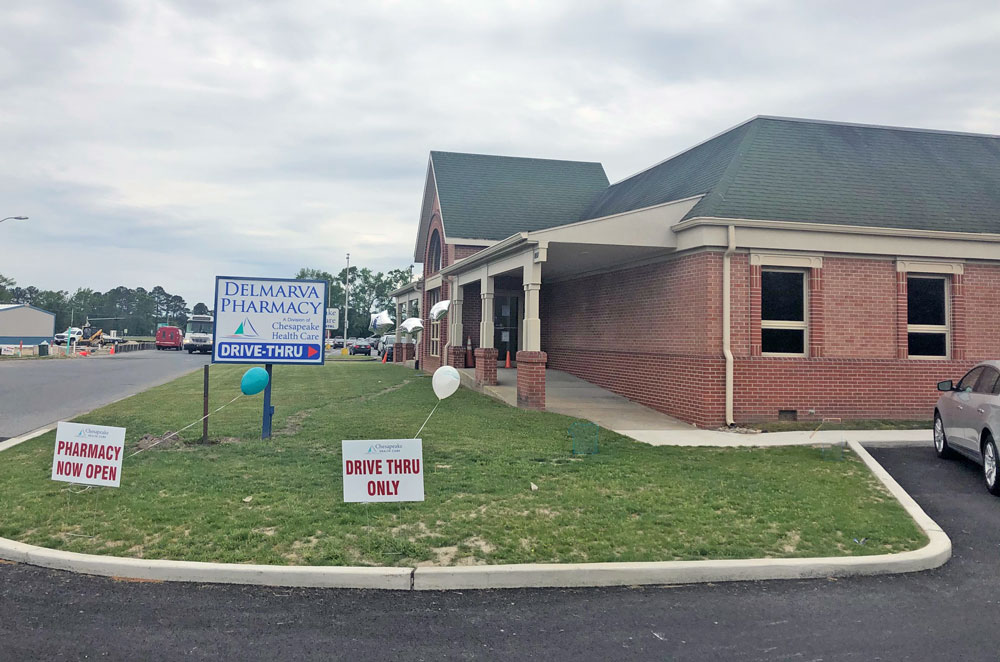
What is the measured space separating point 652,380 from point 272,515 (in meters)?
9.64

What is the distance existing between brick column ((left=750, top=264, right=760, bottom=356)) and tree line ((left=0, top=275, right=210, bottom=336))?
14790 cm

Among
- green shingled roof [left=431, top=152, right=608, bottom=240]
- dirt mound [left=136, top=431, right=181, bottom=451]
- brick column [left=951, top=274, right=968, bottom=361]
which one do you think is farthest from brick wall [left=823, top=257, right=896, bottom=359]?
green shingled roof [left=431, top=152, right=608, bottom=240]

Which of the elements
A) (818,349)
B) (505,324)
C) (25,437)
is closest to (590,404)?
(818,349)

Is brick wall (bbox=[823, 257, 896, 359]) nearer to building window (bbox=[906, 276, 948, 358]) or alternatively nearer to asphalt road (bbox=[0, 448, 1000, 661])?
building window (bbox=[906, 276, 948, 358])

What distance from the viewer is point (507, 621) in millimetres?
4496

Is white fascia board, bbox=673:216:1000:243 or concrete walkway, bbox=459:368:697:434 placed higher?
white fascia board, bbox=673:216:1000:243

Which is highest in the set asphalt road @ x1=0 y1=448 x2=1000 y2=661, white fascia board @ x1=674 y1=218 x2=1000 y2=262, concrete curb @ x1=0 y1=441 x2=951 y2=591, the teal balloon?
white fascia board @ x1=674 y1=218 x2=1000 y2=262

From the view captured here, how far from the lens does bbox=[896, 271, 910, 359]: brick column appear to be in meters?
13.2

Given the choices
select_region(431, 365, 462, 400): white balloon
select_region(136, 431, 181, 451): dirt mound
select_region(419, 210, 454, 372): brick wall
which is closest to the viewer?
select_region(431, 365, 462, 400): white balloon

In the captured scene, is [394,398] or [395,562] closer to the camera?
[395,562]

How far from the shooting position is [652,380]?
14375 mm

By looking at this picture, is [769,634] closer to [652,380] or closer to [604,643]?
[604,643]

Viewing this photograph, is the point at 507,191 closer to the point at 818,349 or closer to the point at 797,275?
the point at 797,275

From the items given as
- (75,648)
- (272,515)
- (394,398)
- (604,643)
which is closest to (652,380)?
(394,398)
